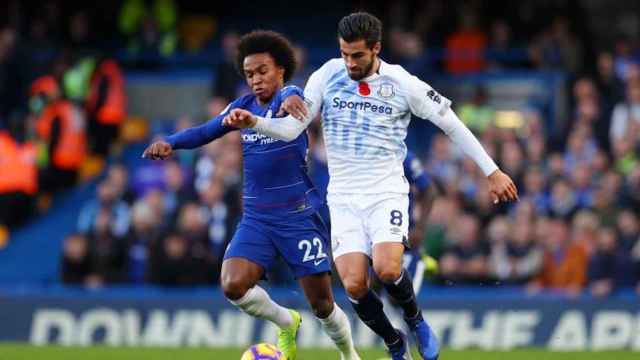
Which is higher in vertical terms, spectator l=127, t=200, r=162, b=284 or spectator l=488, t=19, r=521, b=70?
spectator l=488, t=19, r=521, b=70

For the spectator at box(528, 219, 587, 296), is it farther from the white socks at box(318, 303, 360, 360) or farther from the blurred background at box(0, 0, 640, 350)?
the white socks at box(318, 303, 360, 360)

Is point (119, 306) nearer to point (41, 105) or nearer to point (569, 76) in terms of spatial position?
point (41, 105)

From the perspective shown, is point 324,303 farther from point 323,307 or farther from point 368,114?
point 368,114

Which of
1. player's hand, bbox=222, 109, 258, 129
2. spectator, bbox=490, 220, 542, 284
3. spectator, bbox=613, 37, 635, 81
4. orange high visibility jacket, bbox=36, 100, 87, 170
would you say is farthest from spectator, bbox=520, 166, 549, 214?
player's hand, bbox=222, 109, 258, 129

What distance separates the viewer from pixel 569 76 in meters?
20.9

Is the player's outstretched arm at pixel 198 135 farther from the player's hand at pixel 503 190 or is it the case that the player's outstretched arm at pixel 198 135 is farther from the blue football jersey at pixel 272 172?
the player's hand at pixel 503 190

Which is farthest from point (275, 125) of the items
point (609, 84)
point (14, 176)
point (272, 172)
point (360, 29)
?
point (14, 176)

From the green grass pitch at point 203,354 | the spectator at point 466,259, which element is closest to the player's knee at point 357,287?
the green grass pitch at point 203,354

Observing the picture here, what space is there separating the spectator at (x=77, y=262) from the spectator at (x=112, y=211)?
376 millimetres

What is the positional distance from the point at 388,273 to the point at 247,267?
1107 millimetres

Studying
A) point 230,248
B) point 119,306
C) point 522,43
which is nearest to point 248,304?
point 230,248

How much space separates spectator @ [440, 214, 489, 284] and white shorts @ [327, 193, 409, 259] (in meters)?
6.15

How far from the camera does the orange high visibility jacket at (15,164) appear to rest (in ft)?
68.0

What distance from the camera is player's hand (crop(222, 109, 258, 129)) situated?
35.4ft
